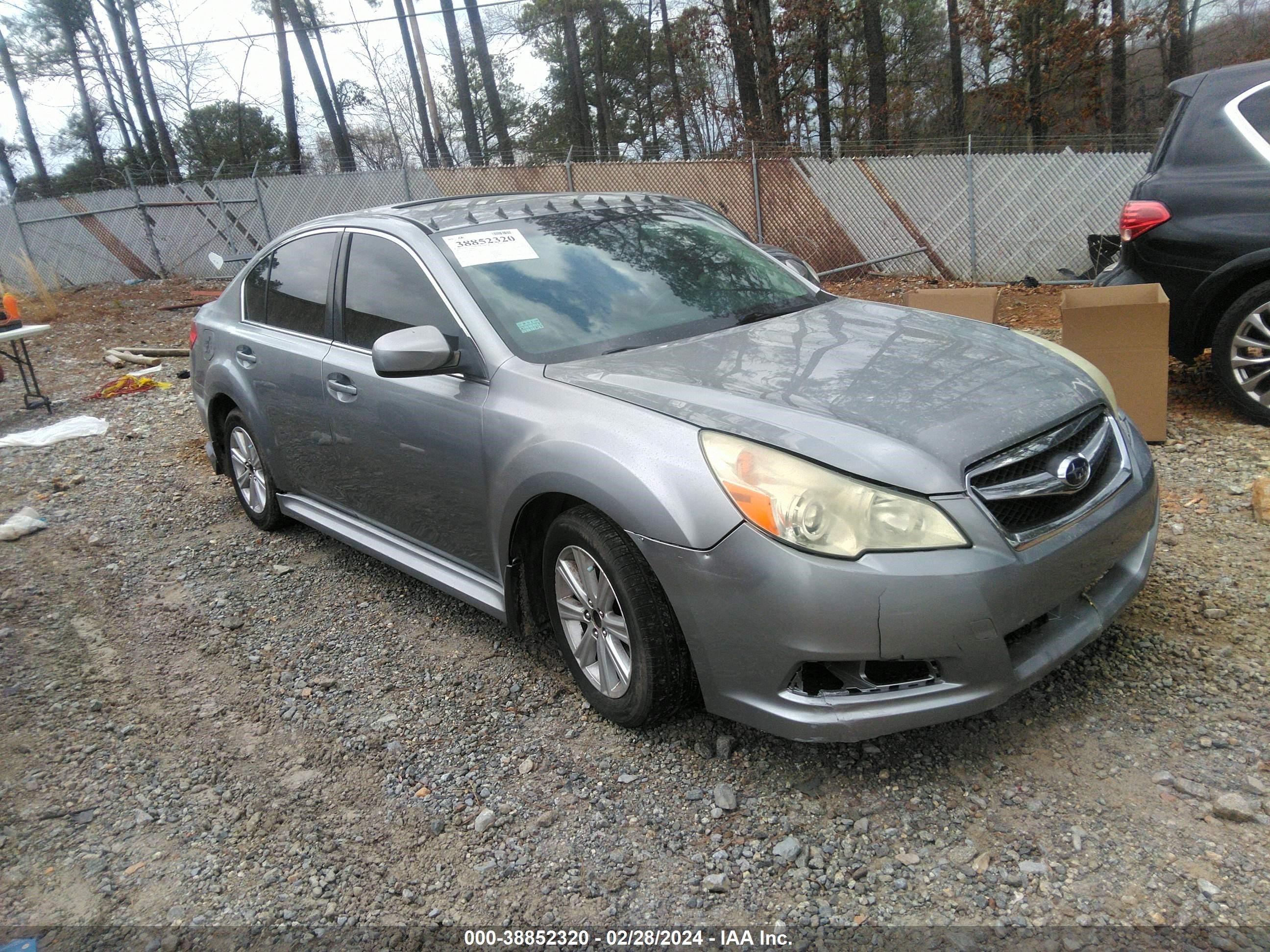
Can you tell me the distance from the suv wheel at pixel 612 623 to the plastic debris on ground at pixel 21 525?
4325 millimetres

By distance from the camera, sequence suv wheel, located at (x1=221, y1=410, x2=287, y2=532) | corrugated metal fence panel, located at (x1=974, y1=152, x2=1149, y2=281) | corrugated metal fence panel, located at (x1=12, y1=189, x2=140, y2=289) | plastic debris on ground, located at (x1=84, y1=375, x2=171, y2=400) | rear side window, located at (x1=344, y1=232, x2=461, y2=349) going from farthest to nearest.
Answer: corrugated metal fence panel, located at (x1=12, y1=189, x2=140, y2=289) → corrugated metal fence panel, located at (x1=974, y1=152, x2=1149, y2=281) → plastic debris on ground, located at (x1=84, y1=375, x2=171, y2=400) → suv wheel, located at (x1=221, y1=410, x2=287, y2=532) → rear side window, located at (x1=344, y1=232, x2=461, y2=349)

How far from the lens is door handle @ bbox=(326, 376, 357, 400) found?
3945 mm

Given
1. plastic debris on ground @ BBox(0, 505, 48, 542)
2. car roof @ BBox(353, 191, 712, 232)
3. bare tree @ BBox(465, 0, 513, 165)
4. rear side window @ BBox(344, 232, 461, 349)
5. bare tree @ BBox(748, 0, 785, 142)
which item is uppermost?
bare tree @ BBox(465, 0, 513, 165)

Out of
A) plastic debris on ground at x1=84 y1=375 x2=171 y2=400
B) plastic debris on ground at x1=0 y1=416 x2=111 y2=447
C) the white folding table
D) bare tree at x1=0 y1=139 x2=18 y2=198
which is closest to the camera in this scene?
plastic debris on ground at x1=0 y1=416 x2=111 y2=447

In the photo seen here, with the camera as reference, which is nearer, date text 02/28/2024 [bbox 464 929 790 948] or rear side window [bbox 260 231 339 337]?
date text 02/28/2024 [bbox 464 929 790 948]

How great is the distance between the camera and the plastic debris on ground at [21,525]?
19.0ft

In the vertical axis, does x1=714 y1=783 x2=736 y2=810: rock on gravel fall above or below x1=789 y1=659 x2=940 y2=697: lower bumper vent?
below

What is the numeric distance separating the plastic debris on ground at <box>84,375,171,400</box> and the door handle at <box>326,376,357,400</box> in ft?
22.5

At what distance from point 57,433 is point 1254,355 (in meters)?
8.99

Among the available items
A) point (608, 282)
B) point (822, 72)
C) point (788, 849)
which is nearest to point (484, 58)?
point (822, 72)

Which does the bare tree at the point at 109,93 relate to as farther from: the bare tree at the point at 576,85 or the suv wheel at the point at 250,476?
the suv wheel at the point at 250,476

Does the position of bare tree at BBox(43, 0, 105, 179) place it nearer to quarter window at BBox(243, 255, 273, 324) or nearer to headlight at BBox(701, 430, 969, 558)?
quarter window at BBox(243, 255, 273, 324)

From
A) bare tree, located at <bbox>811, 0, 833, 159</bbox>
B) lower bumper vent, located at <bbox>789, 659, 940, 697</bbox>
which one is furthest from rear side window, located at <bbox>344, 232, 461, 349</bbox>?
bare tree, located at <bbox>811, 0, 833, 159</bbox>

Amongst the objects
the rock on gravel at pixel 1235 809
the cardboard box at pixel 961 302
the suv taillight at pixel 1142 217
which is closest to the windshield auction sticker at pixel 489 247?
the cardboard box at pixel 961 302
